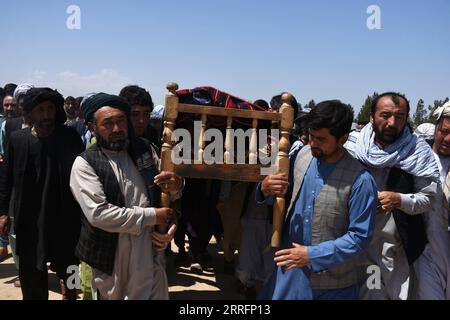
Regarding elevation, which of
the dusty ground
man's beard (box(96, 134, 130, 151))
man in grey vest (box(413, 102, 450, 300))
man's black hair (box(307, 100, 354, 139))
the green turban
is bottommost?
the dusty ground

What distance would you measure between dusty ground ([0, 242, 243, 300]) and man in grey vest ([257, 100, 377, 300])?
5.04ft

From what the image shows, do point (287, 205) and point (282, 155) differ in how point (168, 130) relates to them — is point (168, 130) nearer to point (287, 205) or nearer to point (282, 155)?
point (282, 155)

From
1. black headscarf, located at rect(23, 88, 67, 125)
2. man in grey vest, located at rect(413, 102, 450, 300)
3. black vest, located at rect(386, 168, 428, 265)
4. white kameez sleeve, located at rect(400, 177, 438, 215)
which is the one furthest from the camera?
black headscarf, located at rect(23, 88, 67, 125)

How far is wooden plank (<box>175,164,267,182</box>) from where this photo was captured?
2.48 metres

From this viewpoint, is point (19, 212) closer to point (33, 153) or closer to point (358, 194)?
point (33, 153)

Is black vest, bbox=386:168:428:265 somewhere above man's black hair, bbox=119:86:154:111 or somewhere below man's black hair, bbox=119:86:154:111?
below

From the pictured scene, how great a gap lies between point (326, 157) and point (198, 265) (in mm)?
2719

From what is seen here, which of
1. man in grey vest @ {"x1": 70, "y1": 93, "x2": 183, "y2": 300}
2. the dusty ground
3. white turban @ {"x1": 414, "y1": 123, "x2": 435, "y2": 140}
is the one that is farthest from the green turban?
white turban @ {"x1": 414, "y1": 123, "x2": 435, "y2": 140}

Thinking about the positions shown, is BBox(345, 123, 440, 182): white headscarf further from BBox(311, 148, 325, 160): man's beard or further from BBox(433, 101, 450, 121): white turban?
BBox(311, 148, 325, 160): man's beard

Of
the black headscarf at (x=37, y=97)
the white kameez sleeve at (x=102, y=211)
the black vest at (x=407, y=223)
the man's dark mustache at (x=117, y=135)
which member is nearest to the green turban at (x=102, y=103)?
the man's dark mustache at (x=117, y=135)

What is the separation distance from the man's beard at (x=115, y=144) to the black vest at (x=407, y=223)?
5.91 feet

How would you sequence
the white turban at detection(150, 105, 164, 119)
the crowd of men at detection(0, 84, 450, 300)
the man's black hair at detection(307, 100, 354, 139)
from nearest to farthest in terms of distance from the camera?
the man's black hair at detection(307, 100, 354, 139) < the crowd of men at detection(0, 84, 450, 300) < the white turban at detection(150, 105, 164, 119)

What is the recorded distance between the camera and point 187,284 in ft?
13.7
